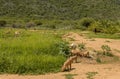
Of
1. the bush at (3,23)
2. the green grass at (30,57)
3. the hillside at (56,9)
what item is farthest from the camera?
the hillside at (56,9)

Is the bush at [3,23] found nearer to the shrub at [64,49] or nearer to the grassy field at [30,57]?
the grassy field at [30,57]

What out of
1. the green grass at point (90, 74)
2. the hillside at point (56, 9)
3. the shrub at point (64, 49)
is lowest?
the hillside at point (56, 9)

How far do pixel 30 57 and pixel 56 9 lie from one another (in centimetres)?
3881

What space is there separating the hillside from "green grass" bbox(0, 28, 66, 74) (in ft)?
118

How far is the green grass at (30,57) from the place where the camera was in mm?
12367

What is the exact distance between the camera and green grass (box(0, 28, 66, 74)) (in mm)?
12367

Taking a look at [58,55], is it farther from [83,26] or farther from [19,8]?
[19,8]

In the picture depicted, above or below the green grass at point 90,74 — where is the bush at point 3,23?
below

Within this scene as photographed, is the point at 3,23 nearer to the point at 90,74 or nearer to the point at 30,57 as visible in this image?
the point at 30,57

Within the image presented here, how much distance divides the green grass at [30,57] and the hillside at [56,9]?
36.0 meters

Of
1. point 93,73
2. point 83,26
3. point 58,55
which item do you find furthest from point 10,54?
point 83,26

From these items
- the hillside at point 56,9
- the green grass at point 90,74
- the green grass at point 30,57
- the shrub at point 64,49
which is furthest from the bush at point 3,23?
the green grass at point 90,74

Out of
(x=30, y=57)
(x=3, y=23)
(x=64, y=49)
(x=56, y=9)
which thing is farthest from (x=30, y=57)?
(x=56, y=9)

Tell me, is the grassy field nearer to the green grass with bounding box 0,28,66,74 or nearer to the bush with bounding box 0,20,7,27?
the green grass with bounding box 0,28,66,74
